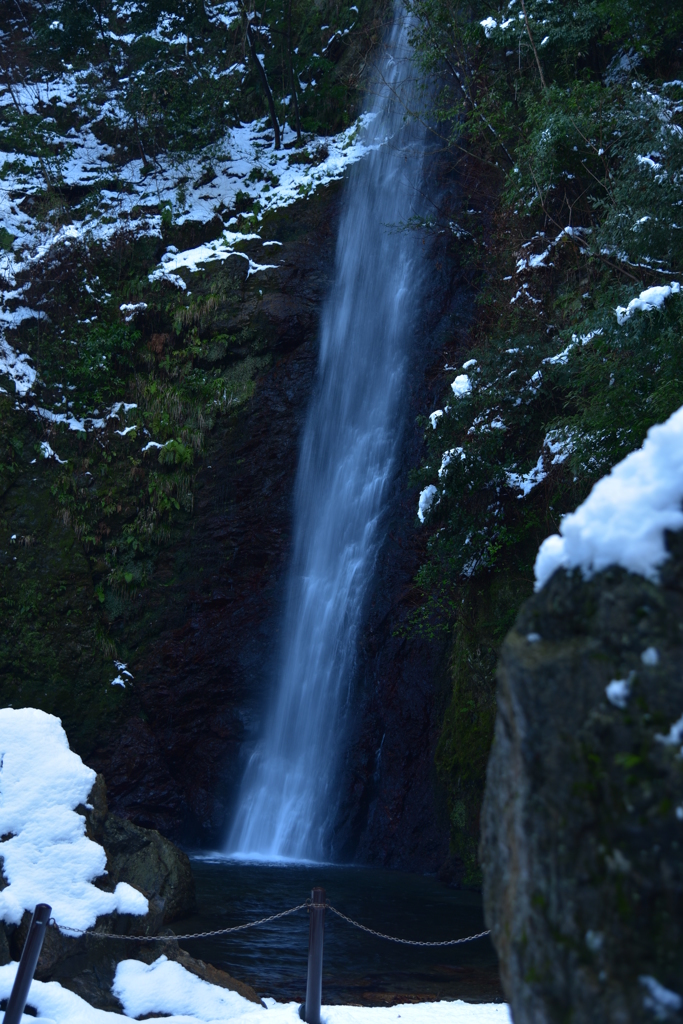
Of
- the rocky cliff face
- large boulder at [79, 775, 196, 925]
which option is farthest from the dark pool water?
the rocky cliff face

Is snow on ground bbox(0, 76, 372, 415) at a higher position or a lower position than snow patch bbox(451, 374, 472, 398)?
higher

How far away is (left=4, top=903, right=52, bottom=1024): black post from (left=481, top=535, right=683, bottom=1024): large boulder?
9.48ft

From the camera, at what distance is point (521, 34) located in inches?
518

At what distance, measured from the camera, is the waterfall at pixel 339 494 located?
13.1 meters

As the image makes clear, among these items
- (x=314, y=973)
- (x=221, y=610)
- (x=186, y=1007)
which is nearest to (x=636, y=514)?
(x=314, y=973)

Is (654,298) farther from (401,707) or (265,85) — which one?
(265,85)

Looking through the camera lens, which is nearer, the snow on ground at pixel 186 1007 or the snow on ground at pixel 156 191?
the snow on ground at pixel 186 1007

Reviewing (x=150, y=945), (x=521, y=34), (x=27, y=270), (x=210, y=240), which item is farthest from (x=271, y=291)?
(x=150, y=945)

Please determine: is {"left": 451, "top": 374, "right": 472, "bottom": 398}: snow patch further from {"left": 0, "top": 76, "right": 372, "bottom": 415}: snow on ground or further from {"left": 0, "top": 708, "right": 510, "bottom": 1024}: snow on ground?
{"left": 0, "top": 76, "right": 372, "bottom": 415}: snow on ground

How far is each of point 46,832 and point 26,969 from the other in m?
1.65

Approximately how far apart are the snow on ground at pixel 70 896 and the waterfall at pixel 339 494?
23.6ft

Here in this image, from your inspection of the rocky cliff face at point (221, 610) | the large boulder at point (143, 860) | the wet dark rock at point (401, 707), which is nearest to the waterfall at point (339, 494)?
the wet dark rock at point (401, 707)

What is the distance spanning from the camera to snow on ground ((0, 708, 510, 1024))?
4773 mm

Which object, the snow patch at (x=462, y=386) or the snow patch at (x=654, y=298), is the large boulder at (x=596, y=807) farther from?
the snow patch at (x=462, y=386)
